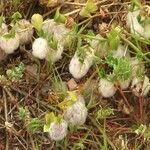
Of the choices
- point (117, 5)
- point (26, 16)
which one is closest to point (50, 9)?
point (26, 16)

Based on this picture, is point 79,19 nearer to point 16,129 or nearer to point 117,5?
point 117,5

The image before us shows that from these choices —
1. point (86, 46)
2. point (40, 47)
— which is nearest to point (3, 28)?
point (40, 47)

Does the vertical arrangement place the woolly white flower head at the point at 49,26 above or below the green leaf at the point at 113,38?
above

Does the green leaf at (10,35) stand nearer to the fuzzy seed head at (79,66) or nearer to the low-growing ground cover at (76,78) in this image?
the low-growing ground cover at (76,78)

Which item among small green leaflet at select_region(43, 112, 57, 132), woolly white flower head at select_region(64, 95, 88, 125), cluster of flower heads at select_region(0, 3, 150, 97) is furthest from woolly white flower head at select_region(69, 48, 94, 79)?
small green leaflet at select_region(43, 112, 57, 132)

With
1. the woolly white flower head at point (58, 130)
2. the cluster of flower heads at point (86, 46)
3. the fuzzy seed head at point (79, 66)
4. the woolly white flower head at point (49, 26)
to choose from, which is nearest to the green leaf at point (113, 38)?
the cluster of flower heads at point (86, 46)
